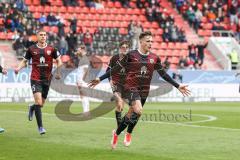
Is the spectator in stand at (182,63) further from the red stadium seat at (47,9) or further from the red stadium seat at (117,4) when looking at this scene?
the red stadium seat at (47,9)

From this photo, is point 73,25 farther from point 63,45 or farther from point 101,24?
point 101,24

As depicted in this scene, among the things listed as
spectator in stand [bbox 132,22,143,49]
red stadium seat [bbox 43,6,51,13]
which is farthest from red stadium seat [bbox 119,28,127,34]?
red stadium seat [bbox 43,6,51,13]

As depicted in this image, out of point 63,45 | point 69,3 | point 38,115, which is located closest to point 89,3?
point 69,3

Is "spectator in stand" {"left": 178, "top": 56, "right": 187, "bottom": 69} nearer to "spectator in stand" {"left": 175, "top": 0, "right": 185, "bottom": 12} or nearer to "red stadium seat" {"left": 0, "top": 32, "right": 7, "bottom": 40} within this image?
"spectator in stand" {"left": 175, "top": 0, "right": 185, "bottom": 12}

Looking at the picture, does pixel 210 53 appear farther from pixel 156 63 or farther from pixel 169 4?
pixel 156 63

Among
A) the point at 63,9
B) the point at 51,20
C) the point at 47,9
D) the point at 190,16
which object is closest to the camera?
the point at 51,20

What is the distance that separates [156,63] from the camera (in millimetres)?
13227

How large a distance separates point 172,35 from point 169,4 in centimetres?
506

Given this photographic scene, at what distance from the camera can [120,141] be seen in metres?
14.3

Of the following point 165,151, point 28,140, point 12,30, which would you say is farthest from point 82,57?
point 12,30

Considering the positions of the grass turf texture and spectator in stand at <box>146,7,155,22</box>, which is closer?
the grass turf texture

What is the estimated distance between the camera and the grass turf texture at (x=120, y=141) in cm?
1177

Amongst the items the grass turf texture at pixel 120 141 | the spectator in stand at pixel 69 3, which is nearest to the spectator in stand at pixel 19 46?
the spectator in stand at pixel 69 3

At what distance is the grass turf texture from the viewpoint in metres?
11.8
